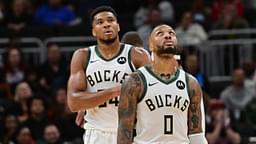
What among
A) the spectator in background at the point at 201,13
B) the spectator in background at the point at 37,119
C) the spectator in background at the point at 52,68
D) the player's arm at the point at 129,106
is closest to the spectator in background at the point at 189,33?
the spectator in background at the point at 201,13

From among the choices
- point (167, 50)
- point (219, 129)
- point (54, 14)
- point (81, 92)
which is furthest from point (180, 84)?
point (54, 14)

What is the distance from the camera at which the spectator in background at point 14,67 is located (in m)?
15.7

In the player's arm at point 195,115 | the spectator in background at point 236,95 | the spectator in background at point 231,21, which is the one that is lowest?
the spectator in background at point 236,95

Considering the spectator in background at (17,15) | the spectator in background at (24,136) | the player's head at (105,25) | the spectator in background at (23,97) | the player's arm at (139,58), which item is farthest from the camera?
the spectator in background at (17,15)

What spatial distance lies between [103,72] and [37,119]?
537cm

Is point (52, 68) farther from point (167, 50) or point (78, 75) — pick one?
point (167, 50)

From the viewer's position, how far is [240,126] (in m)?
14.6

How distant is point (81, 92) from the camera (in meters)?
8.98

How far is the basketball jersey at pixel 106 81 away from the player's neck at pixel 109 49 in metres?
0.07

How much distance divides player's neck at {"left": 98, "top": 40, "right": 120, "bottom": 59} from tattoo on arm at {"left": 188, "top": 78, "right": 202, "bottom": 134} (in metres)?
1.40

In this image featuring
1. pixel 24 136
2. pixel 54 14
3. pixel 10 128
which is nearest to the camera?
pixel 24 136

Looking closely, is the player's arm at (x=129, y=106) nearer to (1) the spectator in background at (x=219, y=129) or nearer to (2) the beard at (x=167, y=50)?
(2) the beard at (x=167, y=50)

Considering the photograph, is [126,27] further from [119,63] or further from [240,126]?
[119,63]

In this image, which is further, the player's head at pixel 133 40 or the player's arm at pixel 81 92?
the player's head at pixel 133 40
